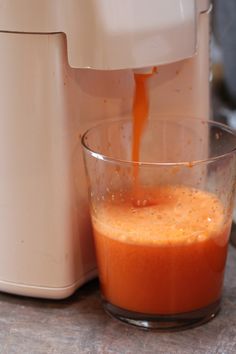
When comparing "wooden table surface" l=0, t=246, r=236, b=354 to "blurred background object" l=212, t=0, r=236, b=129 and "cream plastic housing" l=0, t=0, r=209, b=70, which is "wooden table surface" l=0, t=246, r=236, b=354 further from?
"blurred background object" l=212, t=0, r=236, b=129

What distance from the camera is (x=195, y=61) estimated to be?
0.62 meters

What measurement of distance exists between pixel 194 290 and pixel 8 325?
16 centimetres

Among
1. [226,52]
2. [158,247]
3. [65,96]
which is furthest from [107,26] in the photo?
[226,52]

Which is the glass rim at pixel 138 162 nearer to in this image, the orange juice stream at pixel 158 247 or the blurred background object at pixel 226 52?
the orange juice stream at pixel 158 247

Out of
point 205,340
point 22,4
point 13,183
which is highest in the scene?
point 22,4

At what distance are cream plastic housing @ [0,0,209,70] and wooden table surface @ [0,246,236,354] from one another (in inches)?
8.4

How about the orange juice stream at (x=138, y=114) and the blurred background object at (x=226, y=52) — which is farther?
the blurred background object at (x=226, y=52)

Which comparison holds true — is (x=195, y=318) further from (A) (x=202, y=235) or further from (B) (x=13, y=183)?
(B) (x=13, y=183)

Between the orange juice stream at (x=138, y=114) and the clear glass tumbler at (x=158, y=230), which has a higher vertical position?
the orange juice stream at (x=138, y=114)

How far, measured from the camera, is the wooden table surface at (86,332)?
22.0 inches

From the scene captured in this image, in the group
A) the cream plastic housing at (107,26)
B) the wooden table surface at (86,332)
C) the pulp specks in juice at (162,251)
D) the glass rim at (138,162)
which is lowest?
the wooden table surface at (86,332)

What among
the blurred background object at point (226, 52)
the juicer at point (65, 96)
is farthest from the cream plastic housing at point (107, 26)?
the blurred background object at point (226, 52)

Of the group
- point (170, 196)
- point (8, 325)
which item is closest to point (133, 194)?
point (170, 196)

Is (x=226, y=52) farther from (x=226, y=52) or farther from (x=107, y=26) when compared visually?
(x=107, y=26)
